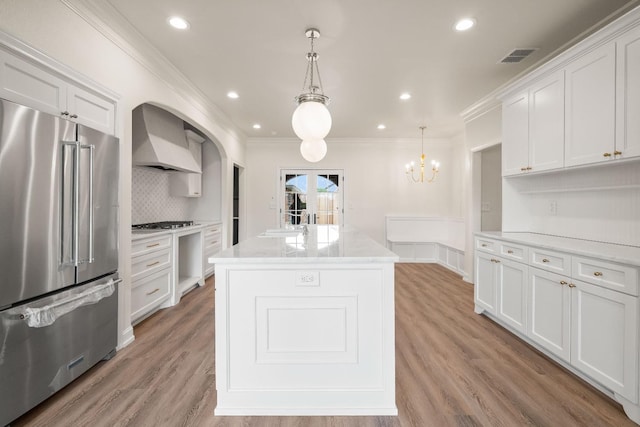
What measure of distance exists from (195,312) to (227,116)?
3.21 meters

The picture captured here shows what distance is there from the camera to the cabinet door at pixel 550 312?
6.80 feet

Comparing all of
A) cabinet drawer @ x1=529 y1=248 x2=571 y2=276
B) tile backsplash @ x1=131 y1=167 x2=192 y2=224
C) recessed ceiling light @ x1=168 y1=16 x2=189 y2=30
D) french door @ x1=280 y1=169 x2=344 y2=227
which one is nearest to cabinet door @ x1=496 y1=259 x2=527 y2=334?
cabinet drawer @ x1=529 y1=248 x2=571 y2=276

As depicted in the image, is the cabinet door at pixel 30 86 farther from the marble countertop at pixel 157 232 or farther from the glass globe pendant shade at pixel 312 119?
the glass globe pendant shade at pixel 312 119

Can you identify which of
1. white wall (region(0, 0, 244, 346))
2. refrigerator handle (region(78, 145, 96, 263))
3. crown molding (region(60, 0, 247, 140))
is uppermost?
crown molding (region(60, 0, 247, 140))

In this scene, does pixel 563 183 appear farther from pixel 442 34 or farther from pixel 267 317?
pixel 267 317

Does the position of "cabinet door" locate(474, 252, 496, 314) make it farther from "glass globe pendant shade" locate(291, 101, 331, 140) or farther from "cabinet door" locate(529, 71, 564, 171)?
"glass globe pendant shade" locate(291, 101, 331, 140)

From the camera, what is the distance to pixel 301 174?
6727 mm

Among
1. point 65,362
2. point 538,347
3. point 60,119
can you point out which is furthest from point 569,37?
point 65,362

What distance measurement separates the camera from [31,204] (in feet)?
5.37

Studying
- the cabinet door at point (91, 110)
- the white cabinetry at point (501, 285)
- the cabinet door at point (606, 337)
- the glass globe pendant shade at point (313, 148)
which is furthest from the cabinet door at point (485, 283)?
the cabinet door at point (91, 110)

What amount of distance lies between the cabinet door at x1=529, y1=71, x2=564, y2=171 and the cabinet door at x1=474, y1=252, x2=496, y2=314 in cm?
100

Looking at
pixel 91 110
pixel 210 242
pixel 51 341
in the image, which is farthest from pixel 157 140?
pixel 51 341

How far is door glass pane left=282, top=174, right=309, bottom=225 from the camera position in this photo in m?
6.73

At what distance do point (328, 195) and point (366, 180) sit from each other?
92cm
